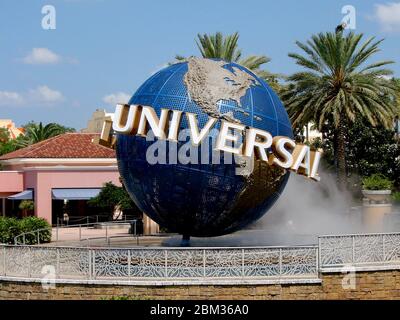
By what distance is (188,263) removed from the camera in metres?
15.2

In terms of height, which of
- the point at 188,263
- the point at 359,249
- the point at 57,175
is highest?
the point at 57,175

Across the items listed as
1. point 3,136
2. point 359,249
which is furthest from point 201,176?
point 3,136

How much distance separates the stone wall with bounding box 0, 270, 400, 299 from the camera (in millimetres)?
14766

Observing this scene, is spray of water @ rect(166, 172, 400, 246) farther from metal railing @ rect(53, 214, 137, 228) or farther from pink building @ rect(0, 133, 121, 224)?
pink building @ rect(0, 133, 121, 224)

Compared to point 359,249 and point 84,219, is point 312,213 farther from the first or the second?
point 359,249

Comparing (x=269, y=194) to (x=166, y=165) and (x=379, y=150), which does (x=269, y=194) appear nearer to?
(x=166, y=165)

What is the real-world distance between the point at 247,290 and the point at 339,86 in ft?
59.4

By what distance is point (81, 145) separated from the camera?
42375 mm

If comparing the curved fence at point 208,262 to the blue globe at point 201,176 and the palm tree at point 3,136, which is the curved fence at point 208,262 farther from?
the palm tree at point 3,136

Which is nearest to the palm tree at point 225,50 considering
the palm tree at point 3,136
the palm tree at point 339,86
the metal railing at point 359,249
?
the palm tree at point 339,86

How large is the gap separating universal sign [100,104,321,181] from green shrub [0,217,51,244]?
407 inches

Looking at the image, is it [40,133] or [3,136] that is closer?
[40,133]
